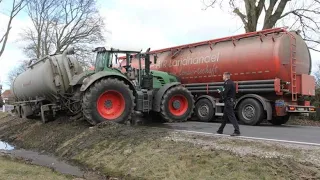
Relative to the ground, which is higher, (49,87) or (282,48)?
(282,48)

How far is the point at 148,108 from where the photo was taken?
12562 millimetres

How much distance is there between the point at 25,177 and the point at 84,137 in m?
3.25

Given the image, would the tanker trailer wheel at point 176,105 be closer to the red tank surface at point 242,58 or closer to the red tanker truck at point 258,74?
the red tanker truck at point 258,74

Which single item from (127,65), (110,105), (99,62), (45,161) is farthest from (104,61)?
(45,161)

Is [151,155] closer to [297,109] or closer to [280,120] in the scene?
[297,109]

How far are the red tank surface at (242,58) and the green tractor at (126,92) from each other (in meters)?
0.83

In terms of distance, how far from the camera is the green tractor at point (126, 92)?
1059 centimetres

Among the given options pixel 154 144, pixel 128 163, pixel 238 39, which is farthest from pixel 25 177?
pixel 238 39

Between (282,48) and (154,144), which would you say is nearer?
(154,144)

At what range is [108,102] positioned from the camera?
11.0 meters

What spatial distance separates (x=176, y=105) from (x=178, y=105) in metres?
0.12

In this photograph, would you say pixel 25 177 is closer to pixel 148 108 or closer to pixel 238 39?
pixel 148 108

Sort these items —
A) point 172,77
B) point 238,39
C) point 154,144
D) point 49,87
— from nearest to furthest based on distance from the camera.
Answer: point 154,144 < point 49,87 < point 238,39 < point 172,77

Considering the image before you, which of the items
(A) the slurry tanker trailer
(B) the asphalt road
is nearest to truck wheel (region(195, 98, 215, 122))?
(A) the slurry tanker trailer
